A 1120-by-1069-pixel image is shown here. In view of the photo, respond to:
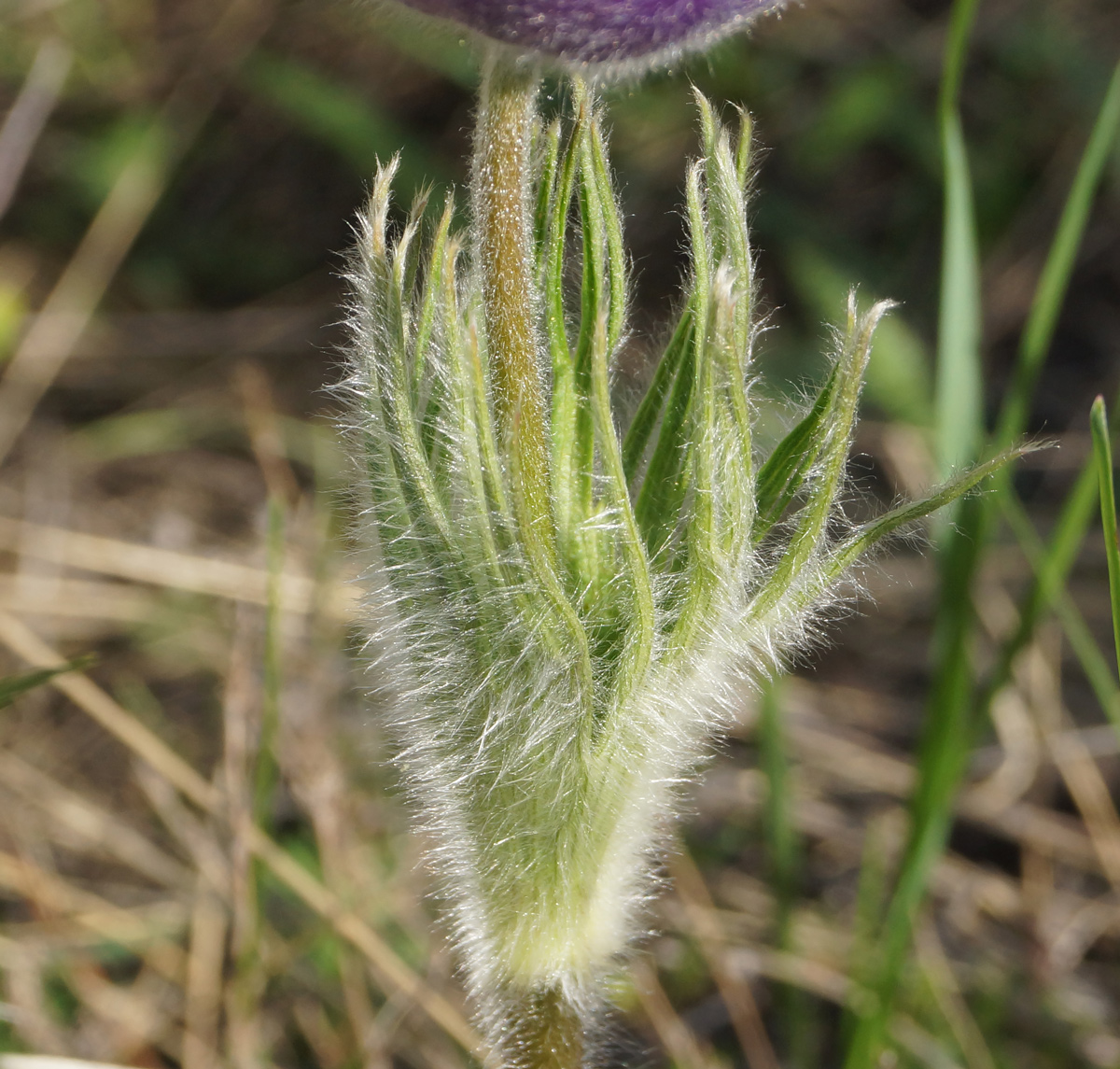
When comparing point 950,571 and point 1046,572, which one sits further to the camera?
point 950,571

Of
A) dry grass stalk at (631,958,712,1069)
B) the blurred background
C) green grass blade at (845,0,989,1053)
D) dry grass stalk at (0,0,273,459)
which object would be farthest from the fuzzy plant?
dry grass stalk at (0,0,273,459)

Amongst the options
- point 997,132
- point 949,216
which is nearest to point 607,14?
point 949,216

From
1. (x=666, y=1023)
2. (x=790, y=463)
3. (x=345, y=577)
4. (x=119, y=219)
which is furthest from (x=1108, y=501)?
(x=119, y=219)

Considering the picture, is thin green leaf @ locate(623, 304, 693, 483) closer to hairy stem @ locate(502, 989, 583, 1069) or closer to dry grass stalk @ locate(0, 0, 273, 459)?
hairy stem @ locate(502, 989, 583, 1069)

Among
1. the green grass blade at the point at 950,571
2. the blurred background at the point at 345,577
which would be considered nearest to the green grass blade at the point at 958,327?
the green grass blade at the point at 950,571

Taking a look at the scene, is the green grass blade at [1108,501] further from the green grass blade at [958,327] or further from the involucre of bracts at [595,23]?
the involucre of bracts at [595,23]

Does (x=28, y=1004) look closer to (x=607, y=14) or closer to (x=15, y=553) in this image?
(x=15, y=553)

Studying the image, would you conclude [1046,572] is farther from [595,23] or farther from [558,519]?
[595,23]
